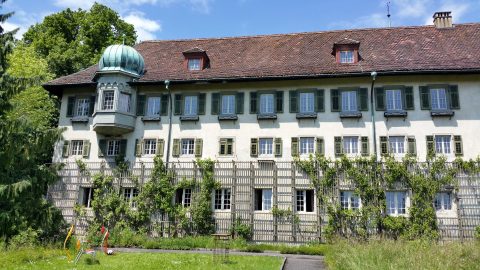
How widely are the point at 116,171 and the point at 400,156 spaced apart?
51.3ft

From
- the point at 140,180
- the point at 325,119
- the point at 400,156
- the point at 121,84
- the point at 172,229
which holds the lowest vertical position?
the point at 172,229

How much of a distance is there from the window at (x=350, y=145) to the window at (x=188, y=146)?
8.49 meters

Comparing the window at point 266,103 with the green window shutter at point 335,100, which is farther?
the window at point 266,103

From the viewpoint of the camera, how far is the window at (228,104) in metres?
24.5

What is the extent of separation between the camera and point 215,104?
24719mm

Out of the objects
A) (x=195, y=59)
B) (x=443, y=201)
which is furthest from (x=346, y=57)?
(x=443, y=201)

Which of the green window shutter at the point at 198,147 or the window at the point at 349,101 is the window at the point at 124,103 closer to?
the green window shutter at the point at 198,147

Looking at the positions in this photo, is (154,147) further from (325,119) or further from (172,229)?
(325,119)

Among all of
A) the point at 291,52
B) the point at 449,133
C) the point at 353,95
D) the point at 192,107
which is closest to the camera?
the point at 449,133

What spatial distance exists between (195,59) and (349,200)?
12573 millimetres

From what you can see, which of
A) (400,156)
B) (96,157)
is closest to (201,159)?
(96,157)

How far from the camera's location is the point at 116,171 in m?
24.2

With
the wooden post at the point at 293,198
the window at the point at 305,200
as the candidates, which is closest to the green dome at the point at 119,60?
the wooden post at the point at 293,198

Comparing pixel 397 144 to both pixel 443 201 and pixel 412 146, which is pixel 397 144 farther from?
pixel 443 201
